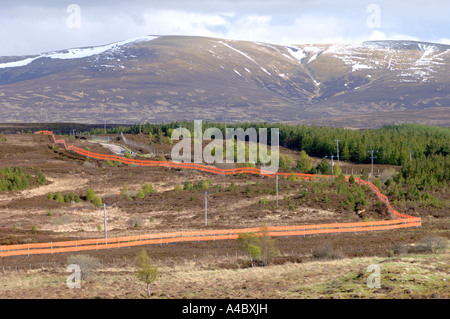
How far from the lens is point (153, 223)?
64.4 meters

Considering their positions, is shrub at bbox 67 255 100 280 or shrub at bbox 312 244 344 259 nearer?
shrub at bbox 67 255 100 280

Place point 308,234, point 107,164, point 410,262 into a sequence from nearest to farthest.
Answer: point 410,262, point 308,234, point 107,164

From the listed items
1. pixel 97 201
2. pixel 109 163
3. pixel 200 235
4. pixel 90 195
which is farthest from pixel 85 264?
pixel 109 163

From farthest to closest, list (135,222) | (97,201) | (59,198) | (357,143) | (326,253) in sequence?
(357,143), (59,198), (97,201), (135,222), (326,253)

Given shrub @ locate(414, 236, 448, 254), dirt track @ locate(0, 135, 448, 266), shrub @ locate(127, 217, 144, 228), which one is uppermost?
shrub @ locate(414, 236, 448, 254)

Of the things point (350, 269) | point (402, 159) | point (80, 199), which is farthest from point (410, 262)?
point (402, 159)

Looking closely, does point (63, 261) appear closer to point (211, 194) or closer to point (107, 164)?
point (211, 194)

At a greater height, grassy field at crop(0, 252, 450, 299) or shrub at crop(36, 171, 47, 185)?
grassy field at crop(0, 252, 450, 299)

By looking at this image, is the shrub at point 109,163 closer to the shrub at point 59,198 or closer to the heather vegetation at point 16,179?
the heather vegetation at point 16,179

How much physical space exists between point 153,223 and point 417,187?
129 ft

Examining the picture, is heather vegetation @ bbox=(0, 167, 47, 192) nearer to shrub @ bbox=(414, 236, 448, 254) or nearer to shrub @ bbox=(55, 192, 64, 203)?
shrub @ bbox=(55, 192, 64, 203)

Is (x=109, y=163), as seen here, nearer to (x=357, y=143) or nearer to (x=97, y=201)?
(x=97, y=201)

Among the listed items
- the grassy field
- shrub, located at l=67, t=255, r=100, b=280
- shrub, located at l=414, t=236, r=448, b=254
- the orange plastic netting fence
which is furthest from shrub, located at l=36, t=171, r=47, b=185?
shrub, located at l=414, t=236, r=448, b=254

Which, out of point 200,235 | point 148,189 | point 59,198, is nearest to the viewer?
point 200,235
